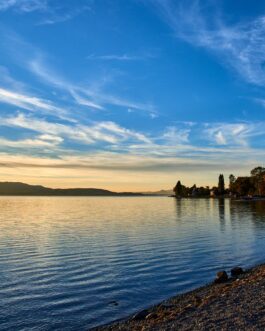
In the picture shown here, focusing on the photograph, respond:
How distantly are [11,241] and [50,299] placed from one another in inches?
1140

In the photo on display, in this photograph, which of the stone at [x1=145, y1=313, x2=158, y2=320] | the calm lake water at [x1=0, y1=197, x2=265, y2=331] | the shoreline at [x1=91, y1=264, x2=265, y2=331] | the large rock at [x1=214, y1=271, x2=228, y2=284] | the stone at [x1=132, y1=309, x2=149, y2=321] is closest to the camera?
the shoreline at [x1=91, y1=264, x2=265, y2=331]

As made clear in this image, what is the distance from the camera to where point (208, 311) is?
1933cm

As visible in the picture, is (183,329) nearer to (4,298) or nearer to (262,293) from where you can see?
(262,293)

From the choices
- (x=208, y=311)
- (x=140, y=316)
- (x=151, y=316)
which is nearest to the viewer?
(x=208, y=311)

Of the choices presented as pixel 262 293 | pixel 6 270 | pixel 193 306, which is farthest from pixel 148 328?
pixel 6 270

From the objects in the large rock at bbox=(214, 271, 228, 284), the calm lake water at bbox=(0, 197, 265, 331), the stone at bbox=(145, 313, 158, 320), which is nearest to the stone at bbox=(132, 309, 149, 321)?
the stone at bbox=(145, 313, 158, 320)

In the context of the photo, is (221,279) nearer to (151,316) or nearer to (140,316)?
(151,316)

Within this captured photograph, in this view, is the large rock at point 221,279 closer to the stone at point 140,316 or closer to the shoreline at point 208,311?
the shoreline at point 208,311

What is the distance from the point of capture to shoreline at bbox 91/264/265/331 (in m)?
16.7

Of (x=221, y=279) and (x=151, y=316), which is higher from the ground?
(x=221, y=279)

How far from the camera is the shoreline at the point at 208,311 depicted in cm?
1672

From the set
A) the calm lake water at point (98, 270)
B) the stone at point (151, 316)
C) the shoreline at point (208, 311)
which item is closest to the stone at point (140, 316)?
the shoreline at point (208, 311)

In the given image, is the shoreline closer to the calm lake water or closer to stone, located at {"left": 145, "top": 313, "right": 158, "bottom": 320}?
stone, located at {"left": 145, "top": 313, "right": 158, "bottom": 320}

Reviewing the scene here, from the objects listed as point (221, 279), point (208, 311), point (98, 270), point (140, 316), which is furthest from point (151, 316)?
point (98, 270)
